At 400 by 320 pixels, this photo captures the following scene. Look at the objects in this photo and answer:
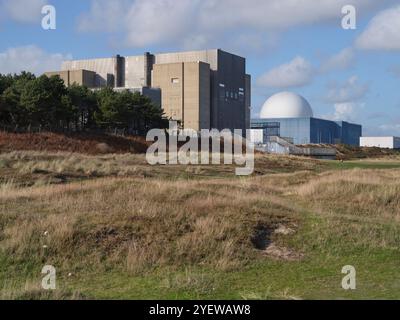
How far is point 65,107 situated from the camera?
251 ft

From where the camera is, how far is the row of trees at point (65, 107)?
71.7m

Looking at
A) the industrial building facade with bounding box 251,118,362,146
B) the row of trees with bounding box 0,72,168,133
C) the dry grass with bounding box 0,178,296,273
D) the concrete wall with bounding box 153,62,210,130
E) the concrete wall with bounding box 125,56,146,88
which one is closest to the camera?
the dry grass with bounding box 0,178,296,273

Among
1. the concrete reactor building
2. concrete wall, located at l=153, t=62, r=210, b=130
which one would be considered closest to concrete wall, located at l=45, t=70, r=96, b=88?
the concrete reactor building

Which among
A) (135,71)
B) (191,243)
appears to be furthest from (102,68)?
(191,243)

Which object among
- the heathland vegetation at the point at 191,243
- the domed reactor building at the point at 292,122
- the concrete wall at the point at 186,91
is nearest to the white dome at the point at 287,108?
the domed reactor building at the point at 292,122

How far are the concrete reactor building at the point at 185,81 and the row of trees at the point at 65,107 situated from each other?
82.4ft

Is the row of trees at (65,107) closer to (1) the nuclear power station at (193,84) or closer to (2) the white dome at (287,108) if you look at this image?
(1) the nuclear power station at (193,84)

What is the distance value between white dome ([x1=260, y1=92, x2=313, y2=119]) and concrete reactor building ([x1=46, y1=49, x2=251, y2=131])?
23429 millimetres

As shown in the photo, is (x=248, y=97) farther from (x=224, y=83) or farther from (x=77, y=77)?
(x=77, y=77)

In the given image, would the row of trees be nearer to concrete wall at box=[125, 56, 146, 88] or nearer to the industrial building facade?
concrete wall at box=[125, 56, 146, 88]

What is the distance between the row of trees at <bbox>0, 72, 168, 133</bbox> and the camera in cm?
7169

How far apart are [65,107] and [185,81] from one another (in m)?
58.1
